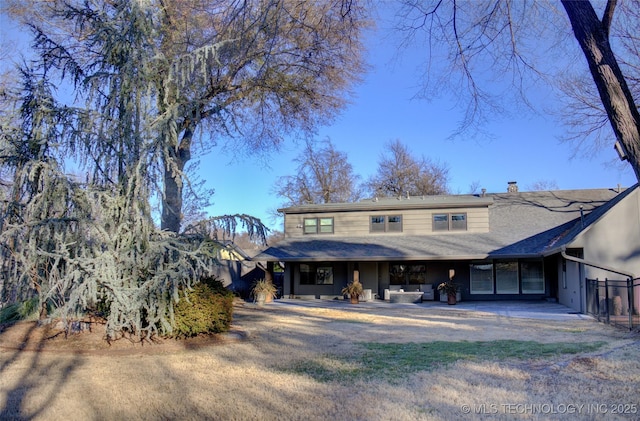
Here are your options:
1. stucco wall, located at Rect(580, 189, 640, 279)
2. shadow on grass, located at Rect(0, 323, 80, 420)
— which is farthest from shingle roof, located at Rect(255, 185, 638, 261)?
shadow on grass, located at Rect(0, 323, 80, 420)

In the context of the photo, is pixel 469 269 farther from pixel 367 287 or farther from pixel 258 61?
pixel 258 61

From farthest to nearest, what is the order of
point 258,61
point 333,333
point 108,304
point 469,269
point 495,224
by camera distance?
point 495,224, point 469,269, point 258,61, point 333,333, point 108,304

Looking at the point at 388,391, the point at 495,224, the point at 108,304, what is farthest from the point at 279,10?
the point at 495,224

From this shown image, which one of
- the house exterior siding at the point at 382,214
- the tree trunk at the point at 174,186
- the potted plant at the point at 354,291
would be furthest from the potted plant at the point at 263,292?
the tree trunk at the point at 174,186

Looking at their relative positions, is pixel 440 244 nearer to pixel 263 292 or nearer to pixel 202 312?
pixel 263 292

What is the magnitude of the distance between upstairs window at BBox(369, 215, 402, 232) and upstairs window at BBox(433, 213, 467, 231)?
66.4 inches

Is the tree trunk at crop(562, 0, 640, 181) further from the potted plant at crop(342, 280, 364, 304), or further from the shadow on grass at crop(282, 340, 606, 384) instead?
the potted plant at crop(342, 280, 364, 304)

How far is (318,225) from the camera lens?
24.1 meters

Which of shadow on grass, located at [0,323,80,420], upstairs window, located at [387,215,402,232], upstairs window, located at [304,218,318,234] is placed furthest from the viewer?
upstairs window, located at [304,218,318,234]

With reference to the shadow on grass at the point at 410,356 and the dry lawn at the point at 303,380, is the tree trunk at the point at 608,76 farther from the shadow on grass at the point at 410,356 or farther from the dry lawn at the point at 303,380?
the shadow on grass at the point at 410,356

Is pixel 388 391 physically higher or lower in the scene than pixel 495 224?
lower

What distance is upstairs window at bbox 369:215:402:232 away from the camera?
23.1m

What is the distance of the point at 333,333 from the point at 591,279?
28.9 ft

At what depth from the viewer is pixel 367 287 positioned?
2228 cm
